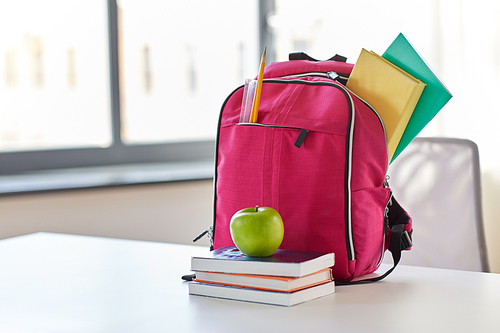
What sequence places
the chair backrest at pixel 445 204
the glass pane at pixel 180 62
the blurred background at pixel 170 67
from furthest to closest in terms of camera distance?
the glass pane at pixel 180 62, the blurred background at pixel 170 67, the chair backrest at pixel 445 204

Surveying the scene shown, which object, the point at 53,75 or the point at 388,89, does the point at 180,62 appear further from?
the point at 388,89

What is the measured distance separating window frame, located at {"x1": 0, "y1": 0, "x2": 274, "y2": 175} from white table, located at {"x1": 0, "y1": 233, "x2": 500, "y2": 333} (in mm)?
921

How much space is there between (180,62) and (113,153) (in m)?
0.51

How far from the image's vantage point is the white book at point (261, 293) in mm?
872

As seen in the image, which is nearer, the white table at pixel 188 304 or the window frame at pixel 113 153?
the white table at pixel 188 304

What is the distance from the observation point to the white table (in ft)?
2.62

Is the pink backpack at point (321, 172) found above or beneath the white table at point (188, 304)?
above

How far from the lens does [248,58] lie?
263 centimetres

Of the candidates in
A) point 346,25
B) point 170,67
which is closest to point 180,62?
point 170,67

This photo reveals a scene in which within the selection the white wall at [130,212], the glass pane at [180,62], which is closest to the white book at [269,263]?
the white wall at [130,212]

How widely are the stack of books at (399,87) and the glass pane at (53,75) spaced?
4.66 feet

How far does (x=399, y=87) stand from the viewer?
992 millimetres

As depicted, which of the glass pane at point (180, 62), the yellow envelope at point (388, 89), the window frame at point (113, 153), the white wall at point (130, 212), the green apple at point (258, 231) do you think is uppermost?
the glass pane at point (180, 62)

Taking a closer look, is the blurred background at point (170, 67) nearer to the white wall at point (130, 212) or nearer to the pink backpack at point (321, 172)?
the white wall at point (130, 212)
